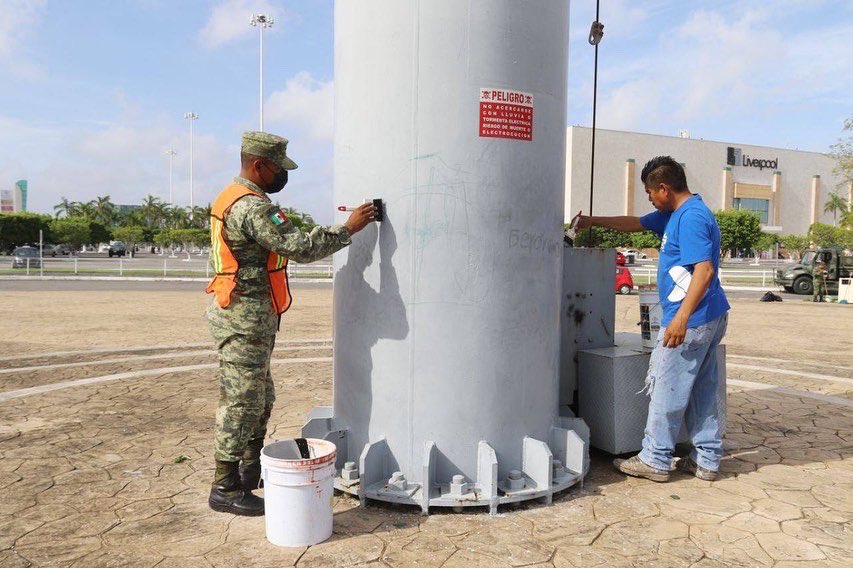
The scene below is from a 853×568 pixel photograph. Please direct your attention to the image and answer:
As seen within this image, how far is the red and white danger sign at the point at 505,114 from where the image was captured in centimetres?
335

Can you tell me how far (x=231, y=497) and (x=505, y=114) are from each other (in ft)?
8.50

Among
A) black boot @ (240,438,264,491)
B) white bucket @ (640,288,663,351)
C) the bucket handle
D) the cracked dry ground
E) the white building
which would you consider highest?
the white building

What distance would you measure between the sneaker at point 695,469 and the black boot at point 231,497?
9.01 feet

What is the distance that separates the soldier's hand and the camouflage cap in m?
0.51

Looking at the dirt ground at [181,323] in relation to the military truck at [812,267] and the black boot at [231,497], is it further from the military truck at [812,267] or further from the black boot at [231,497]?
the black boot at [231,497]

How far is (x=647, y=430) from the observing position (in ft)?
13.0

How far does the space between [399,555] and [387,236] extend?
5.41 ft

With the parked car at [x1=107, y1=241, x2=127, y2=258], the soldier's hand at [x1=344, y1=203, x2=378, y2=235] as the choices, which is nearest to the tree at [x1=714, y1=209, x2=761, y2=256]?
the parked car at [x1=107, y1=241, x2=127, y2=258]

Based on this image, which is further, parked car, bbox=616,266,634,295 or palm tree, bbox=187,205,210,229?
palm tree, bbox=187,205,210,229

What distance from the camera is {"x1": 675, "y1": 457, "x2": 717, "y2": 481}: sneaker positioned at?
3961 millimetres

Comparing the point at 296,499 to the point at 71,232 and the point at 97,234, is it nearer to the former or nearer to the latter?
the point at 71,232

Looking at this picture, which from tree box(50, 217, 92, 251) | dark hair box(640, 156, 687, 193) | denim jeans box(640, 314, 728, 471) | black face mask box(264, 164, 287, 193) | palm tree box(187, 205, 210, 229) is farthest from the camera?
palm tree box(187, 205, 210, 229)

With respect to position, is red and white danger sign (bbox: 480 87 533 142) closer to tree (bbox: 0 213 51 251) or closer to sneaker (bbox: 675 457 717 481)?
sneaker (bbox: 675 457 717 481)

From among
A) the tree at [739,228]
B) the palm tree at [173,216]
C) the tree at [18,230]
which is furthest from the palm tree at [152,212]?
the tree at [739,228]
